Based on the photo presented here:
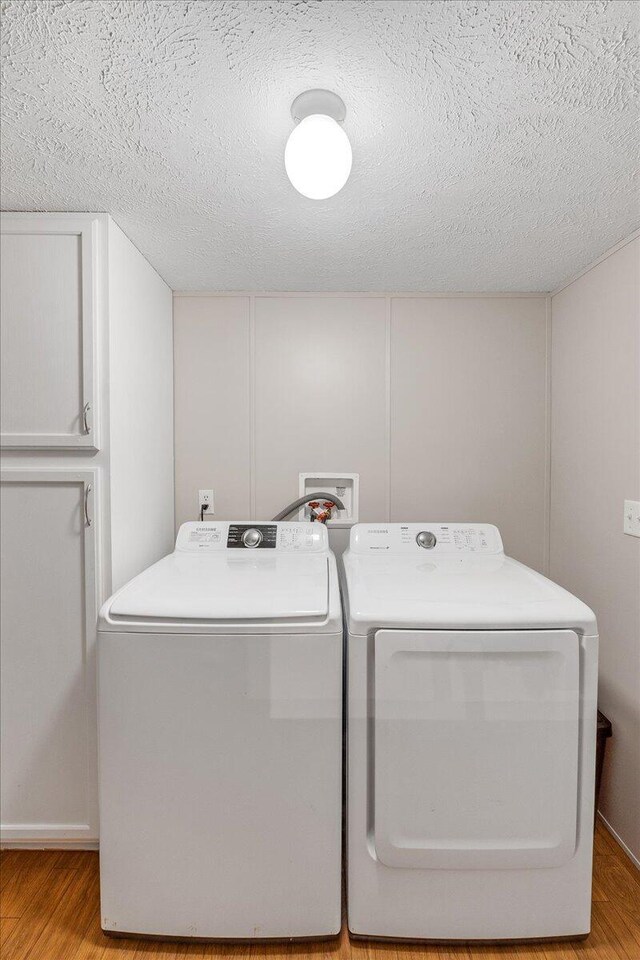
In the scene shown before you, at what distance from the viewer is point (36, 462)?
164cm

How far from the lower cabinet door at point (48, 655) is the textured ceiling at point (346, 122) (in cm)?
89

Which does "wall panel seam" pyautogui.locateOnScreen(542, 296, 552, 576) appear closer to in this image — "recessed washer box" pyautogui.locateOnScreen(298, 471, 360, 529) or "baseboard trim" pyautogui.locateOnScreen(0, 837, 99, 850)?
"recessed washer box" pyautogui.locateOnScreen(298, 471, 360, 529)

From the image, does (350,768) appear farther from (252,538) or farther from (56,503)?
(56,503)

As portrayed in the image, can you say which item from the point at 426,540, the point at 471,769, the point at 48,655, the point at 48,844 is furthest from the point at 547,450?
the point at 48,844

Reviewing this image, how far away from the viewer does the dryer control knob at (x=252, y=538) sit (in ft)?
6.52

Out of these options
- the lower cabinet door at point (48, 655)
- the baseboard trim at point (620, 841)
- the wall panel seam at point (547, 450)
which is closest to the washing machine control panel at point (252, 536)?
the lower cabinet door at point (48, 655)

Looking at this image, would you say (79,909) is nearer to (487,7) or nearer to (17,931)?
(17,931)

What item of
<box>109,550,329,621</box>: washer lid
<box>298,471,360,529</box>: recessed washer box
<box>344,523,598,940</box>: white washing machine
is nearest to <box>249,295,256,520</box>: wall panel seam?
<box>298,471,360,529</box>: recessed washer box

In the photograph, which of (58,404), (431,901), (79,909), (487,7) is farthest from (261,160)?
(79,909)

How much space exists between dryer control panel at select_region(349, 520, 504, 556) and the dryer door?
0.67 metres

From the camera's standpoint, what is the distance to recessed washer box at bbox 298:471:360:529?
2312 millimetres

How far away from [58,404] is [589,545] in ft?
6.52

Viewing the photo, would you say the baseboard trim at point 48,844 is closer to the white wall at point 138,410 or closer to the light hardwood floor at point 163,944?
the light hardwood floor at point 163,944

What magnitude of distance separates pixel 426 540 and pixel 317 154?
138cm
